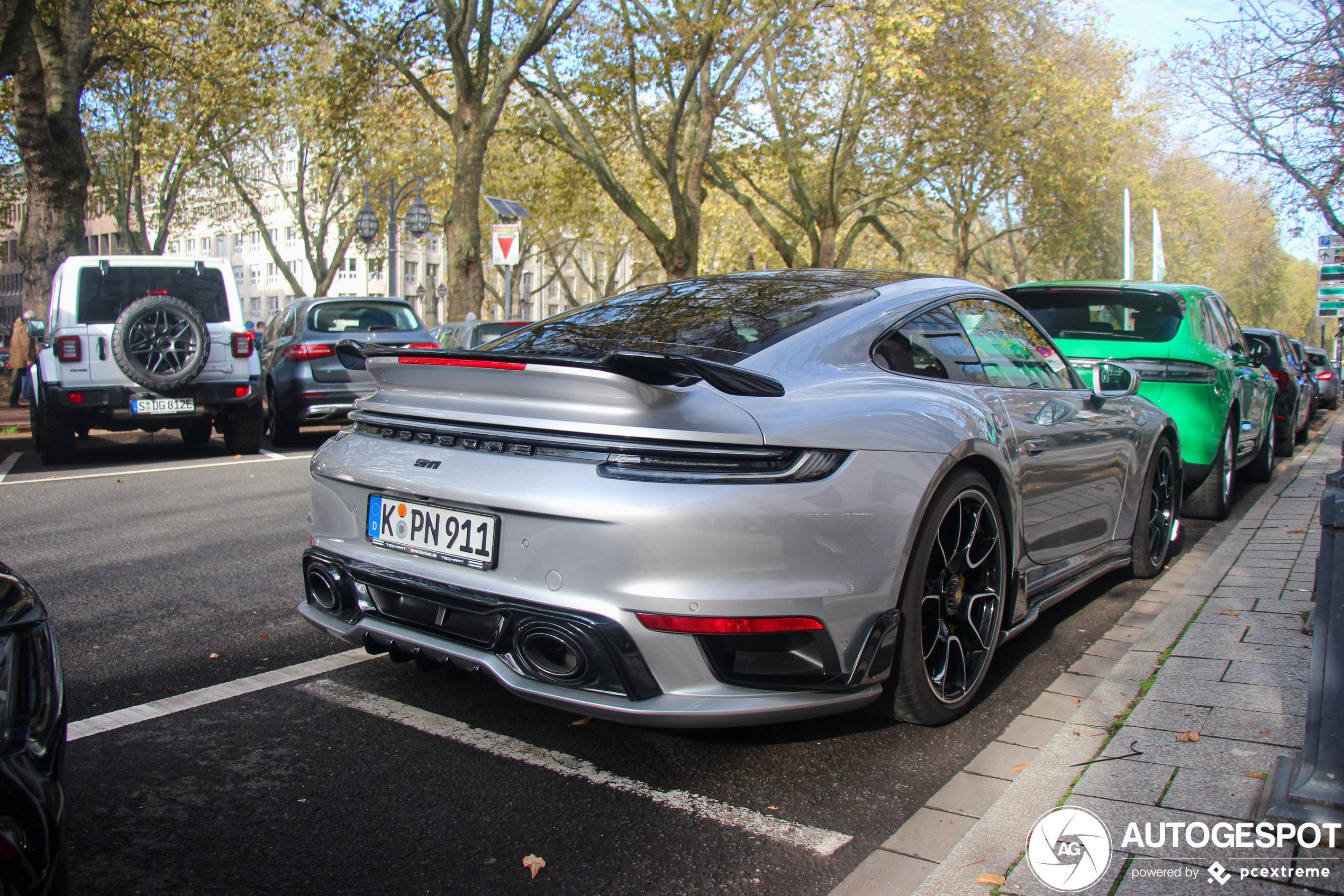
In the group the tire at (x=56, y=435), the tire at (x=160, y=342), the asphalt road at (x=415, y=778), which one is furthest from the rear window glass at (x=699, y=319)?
the tire at (x=56, y=435)

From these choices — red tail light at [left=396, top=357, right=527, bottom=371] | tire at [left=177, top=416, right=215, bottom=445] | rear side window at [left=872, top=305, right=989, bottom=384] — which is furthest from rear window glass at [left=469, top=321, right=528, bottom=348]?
red tail light at [left=396, top=357, right=527, bottom=371]

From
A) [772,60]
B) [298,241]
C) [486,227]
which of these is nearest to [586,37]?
[772,60]

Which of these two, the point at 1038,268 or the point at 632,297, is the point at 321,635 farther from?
the point at 1038,268

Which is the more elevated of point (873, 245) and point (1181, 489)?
point (873, 245)

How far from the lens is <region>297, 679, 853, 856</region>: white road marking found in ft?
8.59

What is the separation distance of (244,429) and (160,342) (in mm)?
1533

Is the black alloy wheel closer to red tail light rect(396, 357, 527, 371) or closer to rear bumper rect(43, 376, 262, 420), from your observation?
red tail light rect(396, 357, 527, 371)

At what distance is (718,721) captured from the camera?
2631 mm

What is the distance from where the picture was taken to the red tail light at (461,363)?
2822 millimetres

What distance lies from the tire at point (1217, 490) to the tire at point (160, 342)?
8638mm

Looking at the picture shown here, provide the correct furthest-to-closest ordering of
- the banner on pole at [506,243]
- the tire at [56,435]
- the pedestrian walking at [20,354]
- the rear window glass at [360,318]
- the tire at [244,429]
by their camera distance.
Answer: the banner on pole at [506,243] < the pedestrian walking at [20,354] < the rear window glass at [360,318] < the tire at [244,429] < the tire at [56,435]

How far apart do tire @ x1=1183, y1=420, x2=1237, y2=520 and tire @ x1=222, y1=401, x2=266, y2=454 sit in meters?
8.92

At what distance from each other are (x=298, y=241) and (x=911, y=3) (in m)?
70.8

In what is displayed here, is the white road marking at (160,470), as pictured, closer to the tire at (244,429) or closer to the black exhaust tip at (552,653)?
the tire at (244,429)
